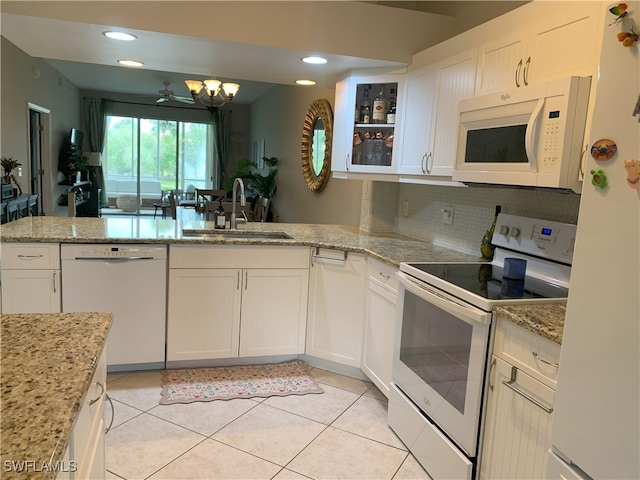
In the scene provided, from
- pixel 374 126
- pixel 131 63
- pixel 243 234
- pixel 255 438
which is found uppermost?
pixel 131 63

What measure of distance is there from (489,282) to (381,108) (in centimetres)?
157

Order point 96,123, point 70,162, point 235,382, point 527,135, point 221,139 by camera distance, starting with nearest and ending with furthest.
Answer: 1. point 527,135
2. point 235,382
3. point 70,162
4. point 96,123
5. point 221,139

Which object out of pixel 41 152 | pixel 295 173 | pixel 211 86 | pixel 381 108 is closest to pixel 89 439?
pixel 381 108

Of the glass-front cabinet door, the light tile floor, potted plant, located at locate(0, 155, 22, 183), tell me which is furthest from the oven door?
potted plant, located at locate(0, 155, 22, 183)

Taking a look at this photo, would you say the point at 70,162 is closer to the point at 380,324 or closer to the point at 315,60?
the point at 315,60

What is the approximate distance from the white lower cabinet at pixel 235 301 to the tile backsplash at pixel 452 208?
894 mm

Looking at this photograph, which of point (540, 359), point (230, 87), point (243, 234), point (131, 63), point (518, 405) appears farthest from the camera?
point (230, 87)

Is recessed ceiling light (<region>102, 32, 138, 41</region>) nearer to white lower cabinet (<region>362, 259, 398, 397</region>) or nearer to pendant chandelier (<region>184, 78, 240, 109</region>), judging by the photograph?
white lower cabinet (<region>362, 259, 398, 397</region>)

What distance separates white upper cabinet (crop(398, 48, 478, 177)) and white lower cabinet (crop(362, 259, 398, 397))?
0.67 m

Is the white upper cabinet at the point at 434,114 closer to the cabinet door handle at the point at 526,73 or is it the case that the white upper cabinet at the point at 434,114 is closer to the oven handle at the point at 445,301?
the cabinet door handle at the point at 526,73

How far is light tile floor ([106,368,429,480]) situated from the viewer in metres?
2.16

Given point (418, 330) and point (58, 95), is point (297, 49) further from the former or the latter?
point (58, 95)

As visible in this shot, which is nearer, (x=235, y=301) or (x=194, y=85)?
(x=235, y=301)

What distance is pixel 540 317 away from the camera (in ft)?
5.47
